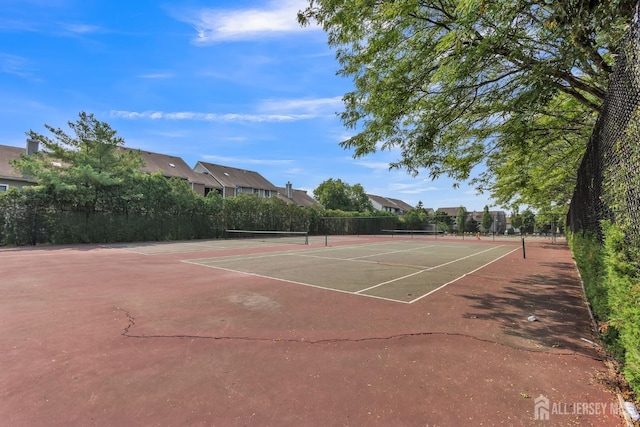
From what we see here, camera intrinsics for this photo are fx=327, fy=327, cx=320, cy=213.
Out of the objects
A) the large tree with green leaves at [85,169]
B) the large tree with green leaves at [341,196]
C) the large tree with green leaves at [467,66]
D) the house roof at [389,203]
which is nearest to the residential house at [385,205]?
the house roof at [389,203]

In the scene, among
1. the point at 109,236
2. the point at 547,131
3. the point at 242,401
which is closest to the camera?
the point at 242,401

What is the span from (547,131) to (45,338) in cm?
1136

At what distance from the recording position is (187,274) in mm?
10141

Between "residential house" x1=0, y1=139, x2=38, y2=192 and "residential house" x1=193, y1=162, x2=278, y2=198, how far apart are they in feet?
62.1

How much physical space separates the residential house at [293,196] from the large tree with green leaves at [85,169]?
33387 mm

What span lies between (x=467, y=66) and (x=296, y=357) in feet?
14.5

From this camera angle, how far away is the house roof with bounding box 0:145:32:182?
2738 centimetres

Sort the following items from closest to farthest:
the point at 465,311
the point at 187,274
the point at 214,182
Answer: the point at 465,311, the point at 187,274, the point at 214,182

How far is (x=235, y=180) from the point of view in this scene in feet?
163

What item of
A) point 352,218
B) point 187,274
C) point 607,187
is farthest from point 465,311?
point 352,218

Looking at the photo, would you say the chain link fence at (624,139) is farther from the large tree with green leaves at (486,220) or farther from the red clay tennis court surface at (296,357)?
the large tree with green leaves at (486,220)

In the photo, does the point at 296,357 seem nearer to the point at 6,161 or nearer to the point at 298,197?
the point at 6,161

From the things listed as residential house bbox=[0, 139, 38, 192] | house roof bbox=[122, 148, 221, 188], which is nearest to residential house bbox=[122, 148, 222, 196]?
house roof bbox=[122, 148, 221, 188]

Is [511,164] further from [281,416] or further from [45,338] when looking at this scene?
[45,338]
